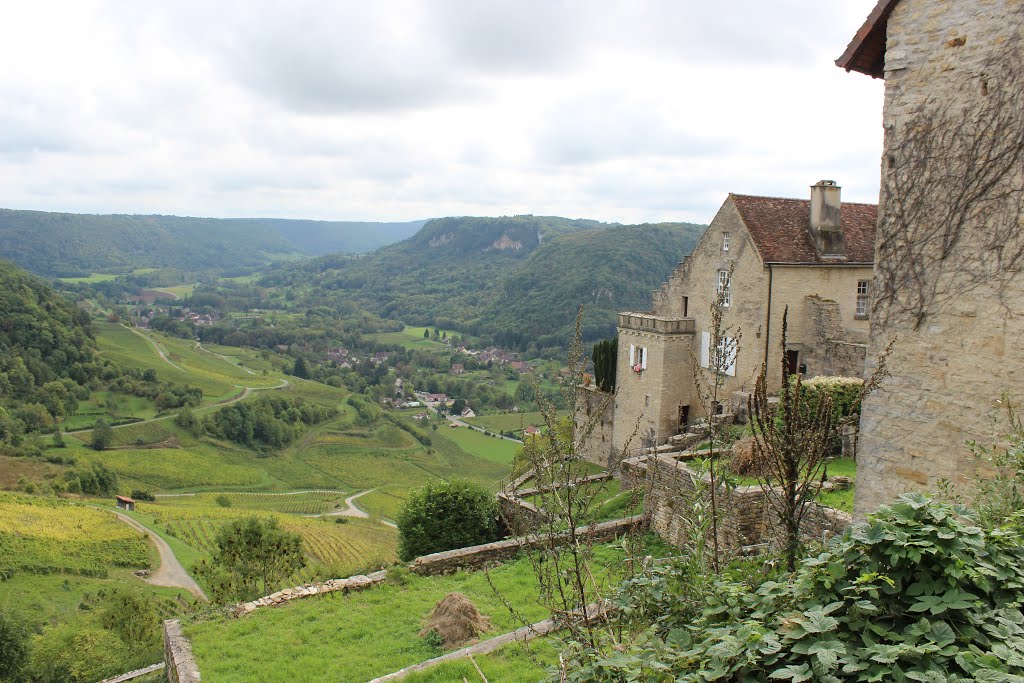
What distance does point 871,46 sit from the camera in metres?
8.20

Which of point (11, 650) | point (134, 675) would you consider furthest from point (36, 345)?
point (134, 675)

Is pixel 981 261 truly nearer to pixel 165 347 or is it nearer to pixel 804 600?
pixel 804 600

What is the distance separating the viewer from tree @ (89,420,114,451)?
95.0 meters

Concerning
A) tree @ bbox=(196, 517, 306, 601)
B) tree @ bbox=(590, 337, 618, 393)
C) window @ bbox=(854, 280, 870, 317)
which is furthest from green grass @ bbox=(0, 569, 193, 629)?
window @ bbox=(854, 280, 870, 317)

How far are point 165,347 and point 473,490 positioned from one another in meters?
156

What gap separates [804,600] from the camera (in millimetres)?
4258

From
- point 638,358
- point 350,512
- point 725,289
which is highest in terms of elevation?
point 725,289

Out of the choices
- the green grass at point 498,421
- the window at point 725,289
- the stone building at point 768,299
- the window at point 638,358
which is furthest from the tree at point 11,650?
the green grass at point 498,421

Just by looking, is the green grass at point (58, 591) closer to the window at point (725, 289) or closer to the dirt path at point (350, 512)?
the dirt path at point (350, 512)

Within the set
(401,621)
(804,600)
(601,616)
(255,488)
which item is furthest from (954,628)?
(255,488)

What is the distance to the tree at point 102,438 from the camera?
95044mm

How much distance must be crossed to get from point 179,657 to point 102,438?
98.6 metres

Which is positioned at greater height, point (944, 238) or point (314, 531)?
point (944, 238)

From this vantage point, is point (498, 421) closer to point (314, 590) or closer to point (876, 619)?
point (314, 590)
